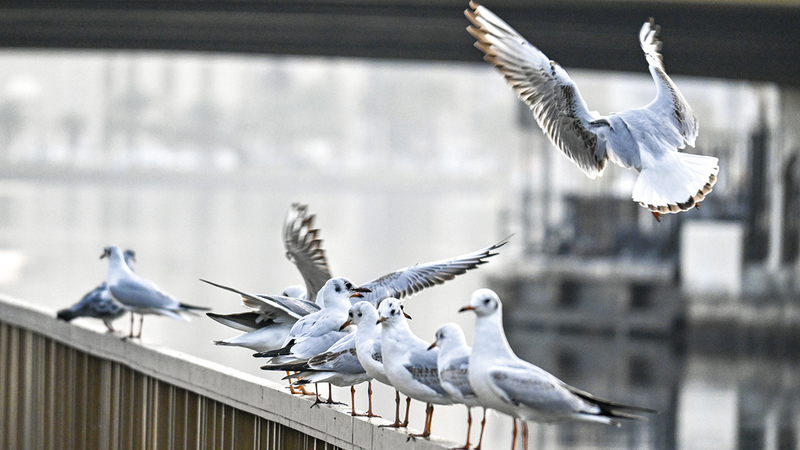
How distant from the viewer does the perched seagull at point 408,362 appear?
504cm

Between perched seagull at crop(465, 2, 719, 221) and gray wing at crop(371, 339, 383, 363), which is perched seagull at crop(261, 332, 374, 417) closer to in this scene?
gray wing at crop(371, 339, 383, 363)

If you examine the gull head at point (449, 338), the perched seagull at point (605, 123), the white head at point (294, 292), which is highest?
the perched seagull at point (605, 123)

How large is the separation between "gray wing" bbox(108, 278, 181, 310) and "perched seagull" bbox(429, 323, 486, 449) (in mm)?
3699

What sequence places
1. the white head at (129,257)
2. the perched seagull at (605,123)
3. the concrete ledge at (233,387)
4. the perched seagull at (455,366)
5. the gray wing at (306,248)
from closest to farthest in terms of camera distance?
1. the perched seagull at (455,366)
2. the concrete ledge at (233,387)
3. the perched seagull at (605,123)
4. the gray wing at (306,248)
5. the white head at (129,257)

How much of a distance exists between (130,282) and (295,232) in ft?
4.48

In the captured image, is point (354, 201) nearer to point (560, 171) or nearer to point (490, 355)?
point (560, 171)

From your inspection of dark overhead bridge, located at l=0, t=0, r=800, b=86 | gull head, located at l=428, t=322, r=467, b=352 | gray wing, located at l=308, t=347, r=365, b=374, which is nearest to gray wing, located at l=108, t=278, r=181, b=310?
gray wing, located at l=308, t=347, r=365, b=374

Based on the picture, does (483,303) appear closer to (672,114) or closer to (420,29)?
(672,114)

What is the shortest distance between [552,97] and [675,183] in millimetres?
831

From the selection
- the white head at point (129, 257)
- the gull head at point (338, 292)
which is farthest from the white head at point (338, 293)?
the white head at point (129, 257)

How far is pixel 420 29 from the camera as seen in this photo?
25.7 metres

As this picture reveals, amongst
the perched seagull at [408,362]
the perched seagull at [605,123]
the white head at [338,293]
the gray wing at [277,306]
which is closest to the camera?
the perched seagull at [408,362]

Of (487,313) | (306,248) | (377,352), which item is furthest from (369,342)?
(306,248)

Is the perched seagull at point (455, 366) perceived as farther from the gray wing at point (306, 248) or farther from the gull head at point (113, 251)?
the gull head at point (113, 251)
